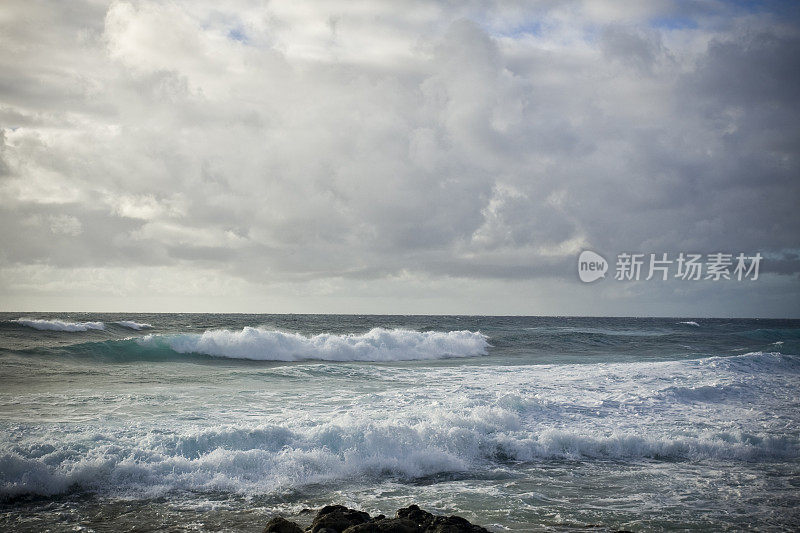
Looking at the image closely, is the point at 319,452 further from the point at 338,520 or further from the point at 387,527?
the point at 387,527

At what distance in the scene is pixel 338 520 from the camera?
6.12 metres

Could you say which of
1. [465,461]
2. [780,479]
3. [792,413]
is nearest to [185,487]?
[465,461]

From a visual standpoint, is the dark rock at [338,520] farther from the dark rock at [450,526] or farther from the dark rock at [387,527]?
the dark rock at [450,526]

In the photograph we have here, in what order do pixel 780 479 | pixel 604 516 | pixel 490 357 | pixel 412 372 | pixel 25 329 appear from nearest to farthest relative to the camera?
1. pixel 604 516
2. pixel 780 479
3. pixel 412 372
4. pixel 490 357
5. pixel 25 329

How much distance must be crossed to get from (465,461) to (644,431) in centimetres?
476

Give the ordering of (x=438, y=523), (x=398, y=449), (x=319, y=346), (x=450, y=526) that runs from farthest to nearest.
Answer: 1. (x=319, y=346)
2. (x=398, y=449)
3. (x=438, y=523)
4. (x=450, y=526)

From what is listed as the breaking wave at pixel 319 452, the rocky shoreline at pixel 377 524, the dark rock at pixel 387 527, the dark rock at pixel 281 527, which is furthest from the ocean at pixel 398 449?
the dark rock at pixel 387 527

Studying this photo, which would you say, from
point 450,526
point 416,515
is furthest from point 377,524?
point 450,526

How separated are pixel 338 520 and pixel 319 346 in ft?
81.1

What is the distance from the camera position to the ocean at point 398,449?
7.41m

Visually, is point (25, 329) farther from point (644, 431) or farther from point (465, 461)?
point (644, 431)

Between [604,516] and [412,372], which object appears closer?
[604,516]

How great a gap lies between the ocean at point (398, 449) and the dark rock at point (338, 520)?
45.5 inches

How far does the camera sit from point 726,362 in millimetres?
21266
